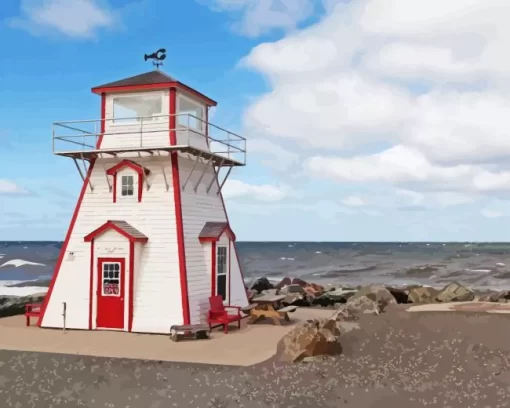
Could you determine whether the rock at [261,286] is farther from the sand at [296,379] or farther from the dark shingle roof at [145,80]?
the sand at [296,379]

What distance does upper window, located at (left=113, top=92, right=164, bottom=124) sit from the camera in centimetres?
1780

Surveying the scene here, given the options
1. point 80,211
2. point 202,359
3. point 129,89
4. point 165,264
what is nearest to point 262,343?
point 202,359

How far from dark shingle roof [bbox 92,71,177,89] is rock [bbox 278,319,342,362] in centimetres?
772

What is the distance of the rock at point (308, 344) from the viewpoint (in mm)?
13391

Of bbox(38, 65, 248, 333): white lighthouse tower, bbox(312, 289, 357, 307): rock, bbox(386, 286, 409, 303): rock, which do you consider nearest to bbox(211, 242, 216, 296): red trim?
bbox(38, 65, 248, 333): white lighthouse tower

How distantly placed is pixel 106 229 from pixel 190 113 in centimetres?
423

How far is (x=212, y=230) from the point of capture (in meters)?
18.2

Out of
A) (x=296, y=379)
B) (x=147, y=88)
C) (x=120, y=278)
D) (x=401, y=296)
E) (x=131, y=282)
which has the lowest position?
(x=296, y=379)

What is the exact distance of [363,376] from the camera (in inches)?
483

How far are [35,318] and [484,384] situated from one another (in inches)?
524

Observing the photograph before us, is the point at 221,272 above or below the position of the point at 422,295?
above

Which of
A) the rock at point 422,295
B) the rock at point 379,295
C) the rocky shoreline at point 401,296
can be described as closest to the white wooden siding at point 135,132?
the rocky shoreline at point 401,296

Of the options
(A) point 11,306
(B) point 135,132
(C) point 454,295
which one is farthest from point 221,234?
(C) point 454,295

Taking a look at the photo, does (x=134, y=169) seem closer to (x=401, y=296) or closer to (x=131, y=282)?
(x=131, y=282)
